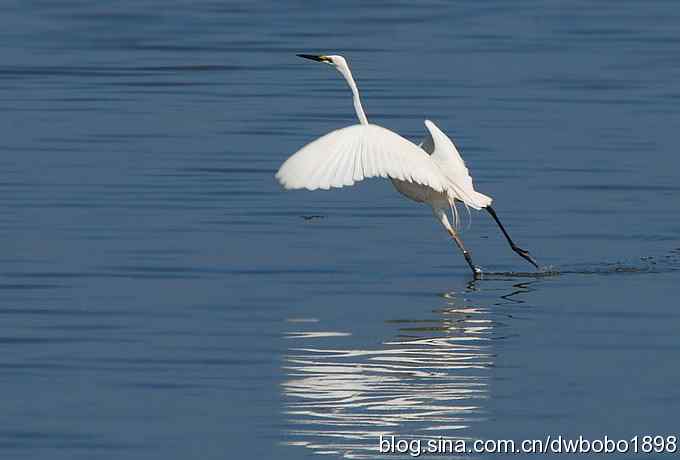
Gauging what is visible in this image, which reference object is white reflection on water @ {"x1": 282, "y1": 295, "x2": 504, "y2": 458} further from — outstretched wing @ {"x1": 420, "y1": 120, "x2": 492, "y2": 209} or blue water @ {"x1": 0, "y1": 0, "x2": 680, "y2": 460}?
outstretched wing @ {"x1": 420, "y1": 120, "x2": 492, "y2": 209}

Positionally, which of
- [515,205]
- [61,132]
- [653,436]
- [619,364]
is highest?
[61,132]

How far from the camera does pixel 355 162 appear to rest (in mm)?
12133

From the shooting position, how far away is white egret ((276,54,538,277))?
38.5 feet

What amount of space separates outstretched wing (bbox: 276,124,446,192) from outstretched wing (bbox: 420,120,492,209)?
21cm

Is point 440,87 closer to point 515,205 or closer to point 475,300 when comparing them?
point 515,205

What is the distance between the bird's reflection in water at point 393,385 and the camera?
8641 millimetres

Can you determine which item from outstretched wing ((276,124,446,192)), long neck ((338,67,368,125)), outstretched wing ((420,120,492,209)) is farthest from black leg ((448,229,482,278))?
long neck ((338,67,368,125))

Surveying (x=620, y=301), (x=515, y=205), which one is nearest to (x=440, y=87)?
(x=515, y=205)

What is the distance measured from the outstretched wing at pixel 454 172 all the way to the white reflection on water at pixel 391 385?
6.14 ft

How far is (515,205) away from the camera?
15.6 metres

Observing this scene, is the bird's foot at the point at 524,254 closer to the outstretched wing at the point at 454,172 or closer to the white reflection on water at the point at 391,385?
the outstretched wing at the point at 454,172

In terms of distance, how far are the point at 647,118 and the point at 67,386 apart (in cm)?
1229

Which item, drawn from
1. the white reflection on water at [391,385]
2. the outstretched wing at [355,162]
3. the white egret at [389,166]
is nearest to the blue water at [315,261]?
the white reflection on water at [391,385]

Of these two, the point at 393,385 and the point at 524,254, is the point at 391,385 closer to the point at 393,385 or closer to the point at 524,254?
the point at 393,385
